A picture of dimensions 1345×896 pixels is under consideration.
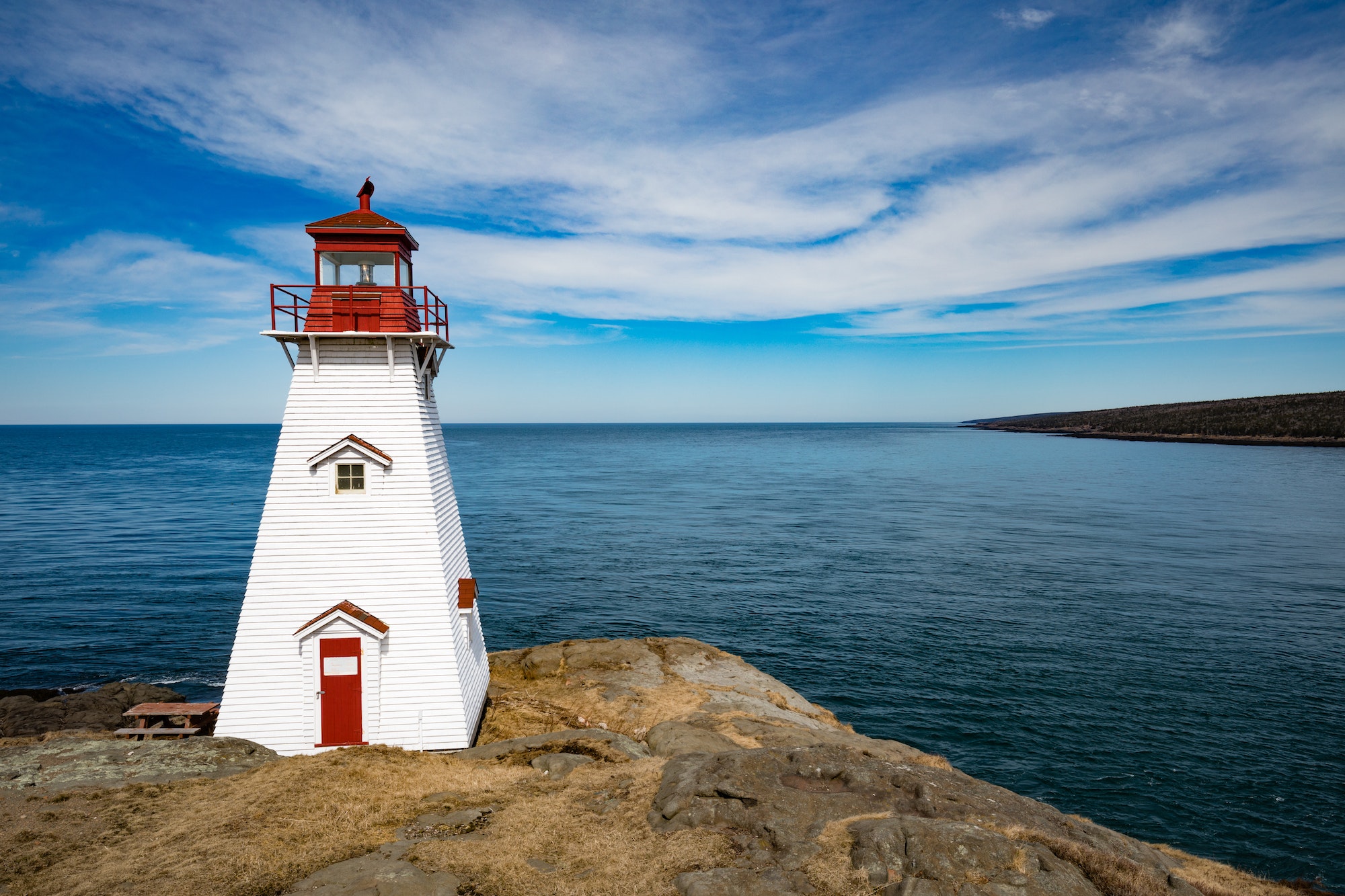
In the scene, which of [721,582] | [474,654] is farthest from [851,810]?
[721,582]

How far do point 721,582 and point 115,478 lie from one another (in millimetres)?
98483

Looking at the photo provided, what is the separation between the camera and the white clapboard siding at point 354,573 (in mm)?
16031

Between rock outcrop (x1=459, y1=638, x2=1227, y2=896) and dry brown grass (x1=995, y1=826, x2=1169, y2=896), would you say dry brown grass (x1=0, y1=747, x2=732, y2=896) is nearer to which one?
rock outcrop (x1=459, y1=638, x2=1227, y2=896)

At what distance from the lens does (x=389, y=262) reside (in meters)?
16.8

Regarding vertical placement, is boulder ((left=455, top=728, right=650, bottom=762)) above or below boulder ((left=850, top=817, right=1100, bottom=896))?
below

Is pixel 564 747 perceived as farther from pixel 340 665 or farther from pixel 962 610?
pixel 962 610

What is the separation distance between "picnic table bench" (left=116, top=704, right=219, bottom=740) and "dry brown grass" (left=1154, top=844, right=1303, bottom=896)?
20.7 meters

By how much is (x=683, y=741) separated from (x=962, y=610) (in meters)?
23.6

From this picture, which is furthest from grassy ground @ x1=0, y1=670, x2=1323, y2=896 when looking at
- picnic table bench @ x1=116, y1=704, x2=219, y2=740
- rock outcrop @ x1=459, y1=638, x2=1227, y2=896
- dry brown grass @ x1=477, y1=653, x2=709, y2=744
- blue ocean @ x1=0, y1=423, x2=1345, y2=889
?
blue ocean @ x1=0, y1=423, x2=1345, y2=889

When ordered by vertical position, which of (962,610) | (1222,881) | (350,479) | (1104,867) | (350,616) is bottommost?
(962,610)

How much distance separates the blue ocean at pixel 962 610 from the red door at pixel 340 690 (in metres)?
15.0

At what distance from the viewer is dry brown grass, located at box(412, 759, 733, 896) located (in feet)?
32.7

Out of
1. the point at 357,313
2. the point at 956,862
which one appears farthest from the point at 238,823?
the point at 956,862

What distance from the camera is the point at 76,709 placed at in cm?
2081
